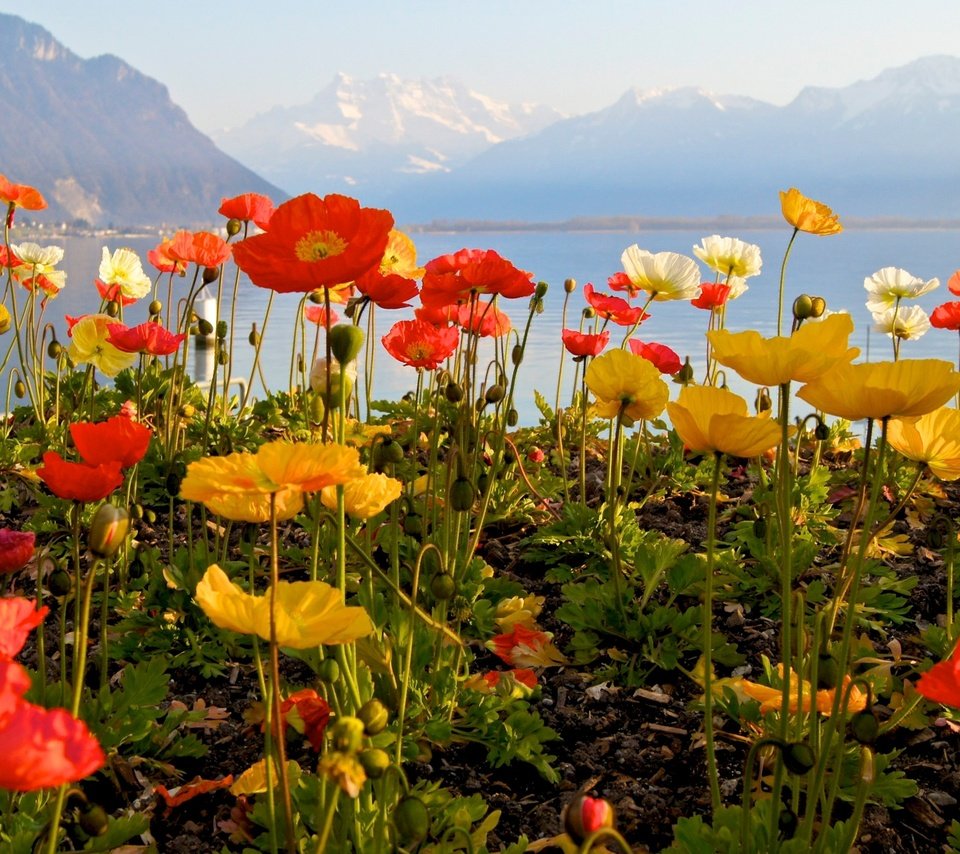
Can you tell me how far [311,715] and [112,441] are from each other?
1.35ft

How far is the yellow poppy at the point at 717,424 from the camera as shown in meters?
1.08

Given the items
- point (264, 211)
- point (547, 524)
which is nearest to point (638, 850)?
point (547, 524)

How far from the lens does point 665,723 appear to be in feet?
5.37

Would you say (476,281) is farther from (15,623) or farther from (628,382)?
(15,623)

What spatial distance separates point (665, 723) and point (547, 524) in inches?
31.4

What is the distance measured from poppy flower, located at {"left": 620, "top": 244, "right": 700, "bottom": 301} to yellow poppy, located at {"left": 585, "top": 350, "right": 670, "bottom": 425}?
636mm

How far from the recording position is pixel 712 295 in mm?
2457

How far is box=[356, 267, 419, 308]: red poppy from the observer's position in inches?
56.6

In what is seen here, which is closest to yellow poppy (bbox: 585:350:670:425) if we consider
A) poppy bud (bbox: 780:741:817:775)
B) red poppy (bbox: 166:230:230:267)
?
poppy bud (bbox: 780:741:817:775)

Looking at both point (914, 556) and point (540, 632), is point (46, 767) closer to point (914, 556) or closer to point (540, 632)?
point (540, 632)

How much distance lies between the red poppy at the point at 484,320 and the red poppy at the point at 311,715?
0.85 m

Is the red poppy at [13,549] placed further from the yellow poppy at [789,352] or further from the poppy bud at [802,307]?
the poppy bud at [802,307]

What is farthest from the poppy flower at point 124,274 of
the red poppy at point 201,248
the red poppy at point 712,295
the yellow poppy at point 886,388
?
the yellow poppy at point 886,388

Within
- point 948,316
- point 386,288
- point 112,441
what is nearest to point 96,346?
point 386,288
